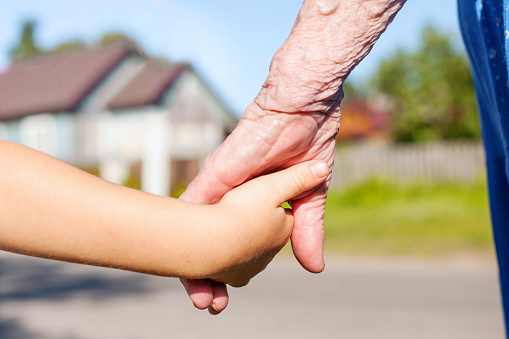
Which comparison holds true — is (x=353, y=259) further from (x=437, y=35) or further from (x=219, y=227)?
(x=437, y=35)


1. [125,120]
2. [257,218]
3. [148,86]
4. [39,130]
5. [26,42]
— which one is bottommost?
[26,42]

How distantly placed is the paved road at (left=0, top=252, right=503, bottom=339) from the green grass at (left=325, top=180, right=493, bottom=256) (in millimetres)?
746

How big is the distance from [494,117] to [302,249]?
1.83 feet

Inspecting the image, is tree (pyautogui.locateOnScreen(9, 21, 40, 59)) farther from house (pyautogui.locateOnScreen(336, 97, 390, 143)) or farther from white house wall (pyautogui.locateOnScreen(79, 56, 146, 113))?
white house wall (pyautogui.locateOnScreen(79, 56, 146, 113))

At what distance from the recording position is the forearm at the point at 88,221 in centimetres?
98

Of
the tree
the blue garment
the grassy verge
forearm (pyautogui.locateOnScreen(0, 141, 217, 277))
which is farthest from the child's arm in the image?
the tree

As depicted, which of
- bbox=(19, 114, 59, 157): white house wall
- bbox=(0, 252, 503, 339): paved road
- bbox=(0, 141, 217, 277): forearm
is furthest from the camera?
bbox=(19, 114, 59, 157): white house wall

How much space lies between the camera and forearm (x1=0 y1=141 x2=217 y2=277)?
980 mm

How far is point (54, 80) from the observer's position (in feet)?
69.4

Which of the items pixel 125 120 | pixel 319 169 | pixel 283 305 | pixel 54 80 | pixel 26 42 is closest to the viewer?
pixel 319 169

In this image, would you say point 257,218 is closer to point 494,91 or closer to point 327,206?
point 494,91

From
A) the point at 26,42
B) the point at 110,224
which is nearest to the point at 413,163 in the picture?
the point at 110,224

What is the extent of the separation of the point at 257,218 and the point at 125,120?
60.6 feet

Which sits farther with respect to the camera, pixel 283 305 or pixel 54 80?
pixel 54 80
